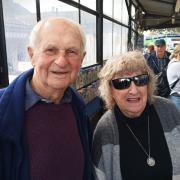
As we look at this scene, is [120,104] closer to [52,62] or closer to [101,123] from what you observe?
[101,123]

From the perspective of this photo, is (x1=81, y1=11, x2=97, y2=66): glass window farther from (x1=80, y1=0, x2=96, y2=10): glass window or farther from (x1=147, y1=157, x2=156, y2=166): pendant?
(x1=147, y1=157, x2=156, y2=166): pendant

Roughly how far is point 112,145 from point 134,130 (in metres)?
0.15

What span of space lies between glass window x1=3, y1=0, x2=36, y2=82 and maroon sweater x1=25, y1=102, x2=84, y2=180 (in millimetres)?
1124

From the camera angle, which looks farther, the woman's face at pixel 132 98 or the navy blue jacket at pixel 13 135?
the woman's face at pixel 132 98

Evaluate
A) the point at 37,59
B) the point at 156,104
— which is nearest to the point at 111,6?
the point at 156,104

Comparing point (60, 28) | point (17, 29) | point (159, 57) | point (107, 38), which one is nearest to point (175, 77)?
point (159, 57)

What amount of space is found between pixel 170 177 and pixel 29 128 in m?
0.77

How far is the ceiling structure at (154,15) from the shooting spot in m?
9.97

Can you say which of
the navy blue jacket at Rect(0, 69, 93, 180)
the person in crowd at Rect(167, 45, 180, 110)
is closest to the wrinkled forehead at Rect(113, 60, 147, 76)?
the navy blue jacket at Rect(0, 69, 93, 180)

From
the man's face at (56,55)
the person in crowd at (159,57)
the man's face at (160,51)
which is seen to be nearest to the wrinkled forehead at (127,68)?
the man's face at (56,55)

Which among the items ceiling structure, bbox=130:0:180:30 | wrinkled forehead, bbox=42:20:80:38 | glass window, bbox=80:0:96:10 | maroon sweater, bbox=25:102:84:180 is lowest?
maroon sweater, bbox=25:102:84:180

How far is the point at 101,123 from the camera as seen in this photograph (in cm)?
143

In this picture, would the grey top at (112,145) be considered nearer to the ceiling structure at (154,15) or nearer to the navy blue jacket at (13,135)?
the navy blue jacket at (13,135)

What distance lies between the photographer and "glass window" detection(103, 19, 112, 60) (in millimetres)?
5473
